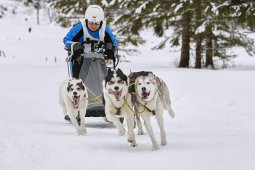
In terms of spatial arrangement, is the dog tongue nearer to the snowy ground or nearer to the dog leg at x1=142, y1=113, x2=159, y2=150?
A: the snowy ground

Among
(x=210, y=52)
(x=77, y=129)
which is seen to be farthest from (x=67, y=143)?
(x=210, y=52)

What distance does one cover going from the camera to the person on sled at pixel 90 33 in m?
6.48

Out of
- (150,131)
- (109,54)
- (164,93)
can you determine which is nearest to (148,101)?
(150,131)

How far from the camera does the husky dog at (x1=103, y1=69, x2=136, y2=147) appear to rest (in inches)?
198

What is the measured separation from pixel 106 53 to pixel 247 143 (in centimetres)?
259

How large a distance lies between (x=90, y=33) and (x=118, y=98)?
1.91 metres

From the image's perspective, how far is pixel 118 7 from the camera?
18844mm

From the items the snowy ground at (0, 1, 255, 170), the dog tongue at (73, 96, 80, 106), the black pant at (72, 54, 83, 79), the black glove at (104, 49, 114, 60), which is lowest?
the snowy ground at (0, 1, 255, 170)

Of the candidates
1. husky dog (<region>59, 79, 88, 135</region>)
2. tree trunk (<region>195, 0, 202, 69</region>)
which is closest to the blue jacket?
husky dog (<region>59, 79, 88, 135</region>)

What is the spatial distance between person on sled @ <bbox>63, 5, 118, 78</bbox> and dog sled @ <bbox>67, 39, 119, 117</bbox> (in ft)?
0.20

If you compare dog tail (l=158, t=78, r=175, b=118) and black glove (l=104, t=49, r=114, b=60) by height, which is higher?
black glove (l=104, t=49, r=114, b=60)

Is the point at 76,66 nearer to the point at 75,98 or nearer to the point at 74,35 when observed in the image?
the point at 74,35

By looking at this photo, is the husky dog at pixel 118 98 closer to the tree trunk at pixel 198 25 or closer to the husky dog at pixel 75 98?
the husky dog at pixel 75 98

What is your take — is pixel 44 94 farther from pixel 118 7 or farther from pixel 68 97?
pixel 118 7
